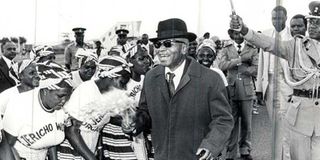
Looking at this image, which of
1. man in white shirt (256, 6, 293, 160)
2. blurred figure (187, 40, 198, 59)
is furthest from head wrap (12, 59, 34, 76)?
man in white shirt (256, 6, 293, 160)

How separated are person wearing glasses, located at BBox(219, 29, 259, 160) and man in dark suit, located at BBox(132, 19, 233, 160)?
65 cm

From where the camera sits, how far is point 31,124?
8.96ft

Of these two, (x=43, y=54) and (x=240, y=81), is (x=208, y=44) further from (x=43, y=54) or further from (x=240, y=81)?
(x=43, y=54)

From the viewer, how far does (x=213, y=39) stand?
3.30m

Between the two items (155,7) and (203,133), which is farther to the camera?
(155,7)

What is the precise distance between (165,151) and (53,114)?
609mm

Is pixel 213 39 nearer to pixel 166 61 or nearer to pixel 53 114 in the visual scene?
pixel 166 61

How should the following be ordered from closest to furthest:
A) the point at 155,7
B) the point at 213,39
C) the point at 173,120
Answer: the point at 173,120 < the point at 155,7 < the point at 213,39

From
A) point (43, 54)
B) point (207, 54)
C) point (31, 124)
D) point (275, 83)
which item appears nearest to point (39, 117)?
point (31, 124)

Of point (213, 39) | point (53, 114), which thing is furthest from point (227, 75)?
point (53, 114)

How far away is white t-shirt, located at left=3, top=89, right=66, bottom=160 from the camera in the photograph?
2.69 meters

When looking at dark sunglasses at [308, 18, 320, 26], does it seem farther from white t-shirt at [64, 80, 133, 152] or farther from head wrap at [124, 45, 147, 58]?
A: white t-shirt at [64, 80, 133, 152]

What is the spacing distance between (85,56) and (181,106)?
62cm

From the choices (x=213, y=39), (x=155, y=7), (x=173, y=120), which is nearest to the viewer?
(x=173, y=120)
